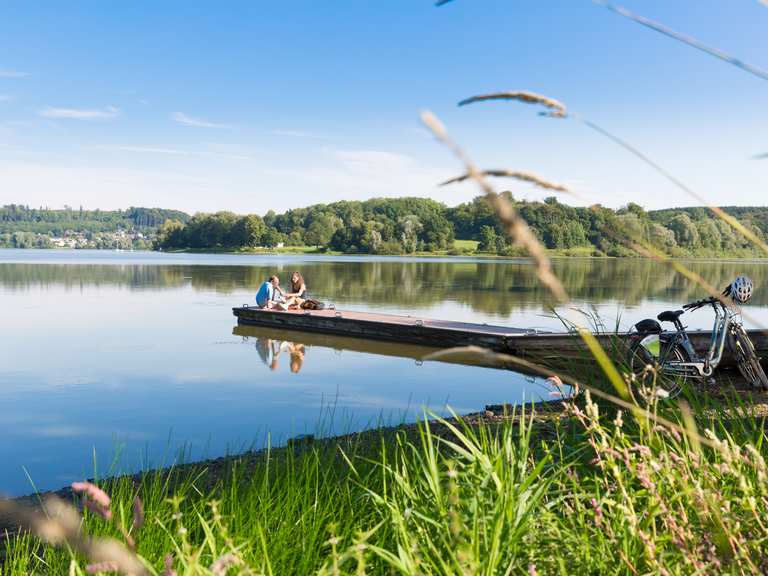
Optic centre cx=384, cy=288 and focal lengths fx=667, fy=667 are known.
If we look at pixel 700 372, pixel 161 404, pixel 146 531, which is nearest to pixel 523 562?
pixel 146 531

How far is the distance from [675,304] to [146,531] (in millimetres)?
26290

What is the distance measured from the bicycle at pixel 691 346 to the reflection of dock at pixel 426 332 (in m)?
2.27

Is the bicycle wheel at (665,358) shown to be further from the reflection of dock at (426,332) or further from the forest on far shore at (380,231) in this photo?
the forest on far shore at (380,231)

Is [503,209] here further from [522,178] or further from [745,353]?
[745,353]

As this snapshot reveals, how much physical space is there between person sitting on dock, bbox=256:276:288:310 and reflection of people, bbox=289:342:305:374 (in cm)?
221

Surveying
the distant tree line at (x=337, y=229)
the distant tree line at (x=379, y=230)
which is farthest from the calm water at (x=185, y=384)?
the distant tree line at (x=337, y=229)

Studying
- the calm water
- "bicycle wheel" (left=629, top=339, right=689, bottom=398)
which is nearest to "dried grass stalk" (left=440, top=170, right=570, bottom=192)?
the calm water

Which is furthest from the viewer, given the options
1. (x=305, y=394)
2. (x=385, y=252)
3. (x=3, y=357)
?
(x=385, y=252)

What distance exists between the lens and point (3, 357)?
12.8 m

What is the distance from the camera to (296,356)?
13.3 m

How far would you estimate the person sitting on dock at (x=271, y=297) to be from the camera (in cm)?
1684

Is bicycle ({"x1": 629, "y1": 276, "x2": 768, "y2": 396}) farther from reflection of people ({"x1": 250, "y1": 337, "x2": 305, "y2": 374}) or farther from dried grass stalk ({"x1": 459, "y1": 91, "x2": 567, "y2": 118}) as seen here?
reflection of people ({"x1": 250, "y1": 337, "x2": 305, "y2": 374})

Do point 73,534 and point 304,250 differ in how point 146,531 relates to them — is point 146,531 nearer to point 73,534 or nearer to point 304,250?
point 73,534

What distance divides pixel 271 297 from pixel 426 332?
481 centimetres
